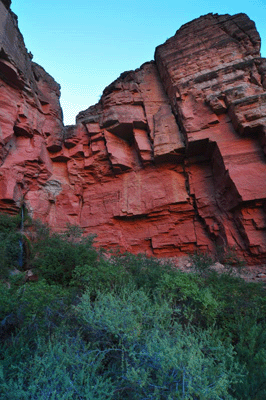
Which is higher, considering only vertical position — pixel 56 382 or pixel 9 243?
pixel 9 243

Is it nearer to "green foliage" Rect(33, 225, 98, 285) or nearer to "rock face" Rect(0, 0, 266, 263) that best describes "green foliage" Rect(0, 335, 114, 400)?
"green foliage" Rect(33, 225, 98, 285)

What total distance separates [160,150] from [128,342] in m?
11.0

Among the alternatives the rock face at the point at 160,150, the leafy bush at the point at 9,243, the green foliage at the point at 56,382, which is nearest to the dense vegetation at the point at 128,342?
the green foliage at the point at 56,382

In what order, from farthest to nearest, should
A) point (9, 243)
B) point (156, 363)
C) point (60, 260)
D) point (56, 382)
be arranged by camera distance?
1. point (9, 243)
2. point (60, 260)
3. point (156, 363)
4. point (56, 382)

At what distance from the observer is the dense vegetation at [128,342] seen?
7.86 ft

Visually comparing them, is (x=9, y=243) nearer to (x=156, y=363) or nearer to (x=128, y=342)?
(x=128, y=342)

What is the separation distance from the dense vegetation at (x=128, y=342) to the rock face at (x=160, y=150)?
4.78m

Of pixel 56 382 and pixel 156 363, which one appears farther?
pixel 156 363

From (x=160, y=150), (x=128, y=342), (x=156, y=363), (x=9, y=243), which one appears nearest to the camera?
(x=156, y=363)

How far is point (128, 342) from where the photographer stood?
10.2 feet

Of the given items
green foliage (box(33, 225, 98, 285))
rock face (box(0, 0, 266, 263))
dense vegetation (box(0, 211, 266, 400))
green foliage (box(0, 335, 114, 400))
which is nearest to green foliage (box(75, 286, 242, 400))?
dense vegetation (box(0, 211, 266, 400))

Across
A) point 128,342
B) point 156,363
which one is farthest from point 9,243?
point 156,363

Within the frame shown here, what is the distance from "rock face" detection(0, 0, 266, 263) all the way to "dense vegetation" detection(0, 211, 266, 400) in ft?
15.7

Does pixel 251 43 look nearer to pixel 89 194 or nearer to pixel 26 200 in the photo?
pixel 89 194
